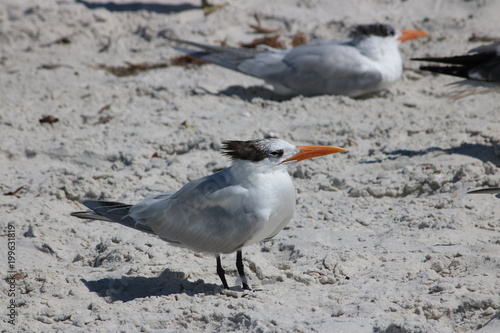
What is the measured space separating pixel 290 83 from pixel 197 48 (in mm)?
1204

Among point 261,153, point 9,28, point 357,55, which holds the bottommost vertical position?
point 9,28

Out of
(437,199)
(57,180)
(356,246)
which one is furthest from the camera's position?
(57,180)

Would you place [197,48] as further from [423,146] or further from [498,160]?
[498,160]

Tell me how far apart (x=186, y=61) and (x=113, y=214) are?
441cm

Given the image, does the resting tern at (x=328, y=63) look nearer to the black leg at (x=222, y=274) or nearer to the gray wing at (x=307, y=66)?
the gray wing at (x=307, y=66)

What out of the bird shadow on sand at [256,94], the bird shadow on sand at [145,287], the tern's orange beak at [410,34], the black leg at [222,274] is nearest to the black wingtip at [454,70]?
the bird shadow on sand at [256,94]

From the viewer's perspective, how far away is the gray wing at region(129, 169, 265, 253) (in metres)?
3.27

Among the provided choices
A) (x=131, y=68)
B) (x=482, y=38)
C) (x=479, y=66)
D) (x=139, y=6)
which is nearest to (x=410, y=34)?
(x=482, y=38)

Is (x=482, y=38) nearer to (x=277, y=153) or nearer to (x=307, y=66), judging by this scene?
(x=307, y=66)

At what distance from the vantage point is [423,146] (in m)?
5.26

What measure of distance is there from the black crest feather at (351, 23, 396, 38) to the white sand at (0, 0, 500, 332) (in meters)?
0.55

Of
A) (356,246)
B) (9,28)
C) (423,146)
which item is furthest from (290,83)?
(9,28)

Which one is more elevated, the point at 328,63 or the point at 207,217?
the point at 207,217

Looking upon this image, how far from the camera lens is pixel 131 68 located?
295 inches
